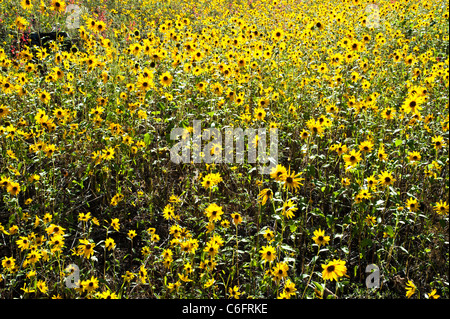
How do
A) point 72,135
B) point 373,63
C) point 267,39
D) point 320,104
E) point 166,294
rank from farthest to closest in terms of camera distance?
1. point 267,39
2. point 373,63
3. point 320,104
4. point 72,135
5. point 166,294

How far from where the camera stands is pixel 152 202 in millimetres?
3082

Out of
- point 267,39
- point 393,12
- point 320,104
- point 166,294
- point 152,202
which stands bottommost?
point 166,294

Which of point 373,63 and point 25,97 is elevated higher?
point 373,63

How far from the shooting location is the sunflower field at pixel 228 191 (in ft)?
7.68

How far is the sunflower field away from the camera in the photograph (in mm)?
2342

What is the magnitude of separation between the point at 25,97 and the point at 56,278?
98.3 inches

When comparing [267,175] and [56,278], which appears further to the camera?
[267,175]

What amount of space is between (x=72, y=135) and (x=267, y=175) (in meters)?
1.95

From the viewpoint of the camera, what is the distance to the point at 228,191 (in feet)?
10.6
